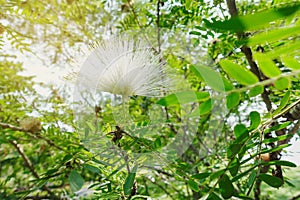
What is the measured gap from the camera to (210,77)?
0.20 m

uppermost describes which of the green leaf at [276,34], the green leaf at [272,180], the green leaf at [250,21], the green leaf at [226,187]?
the green leaf at [250,21]

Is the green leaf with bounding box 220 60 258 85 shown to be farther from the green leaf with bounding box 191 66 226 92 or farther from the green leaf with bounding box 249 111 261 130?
the green leaf with bounding box 249 111 261 130

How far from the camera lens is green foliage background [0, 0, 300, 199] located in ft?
0.67

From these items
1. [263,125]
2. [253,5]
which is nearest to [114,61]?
[263,125]

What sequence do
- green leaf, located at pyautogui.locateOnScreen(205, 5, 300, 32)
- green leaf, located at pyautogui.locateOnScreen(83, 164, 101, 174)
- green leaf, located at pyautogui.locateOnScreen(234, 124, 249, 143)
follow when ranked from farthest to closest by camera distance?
green leaf, located at pyautogui.locateOnScreen(83, 164, 101, 174), green leaf, located at pyautogui.locateOnScreen(234, 124, 249, 143), green leaf, located at pyautogui.locateOnScreen(205, 5, 300, 32)

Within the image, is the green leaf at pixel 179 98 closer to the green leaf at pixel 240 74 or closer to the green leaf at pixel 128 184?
the green leaf at pixel 240 74

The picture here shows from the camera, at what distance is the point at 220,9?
62cm

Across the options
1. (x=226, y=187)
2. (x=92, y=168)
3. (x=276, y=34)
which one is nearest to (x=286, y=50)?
(x=276, y=34)

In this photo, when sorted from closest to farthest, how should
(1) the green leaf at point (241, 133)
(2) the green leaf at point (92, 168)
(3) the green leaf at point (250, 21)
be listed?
(3) the green leaf at point (250, 21) < (1) the green leaf at point (241, 133) < (2) the green leaf at point (92, 168)

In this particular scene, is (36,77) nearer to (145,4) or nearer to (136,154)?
(145,4)

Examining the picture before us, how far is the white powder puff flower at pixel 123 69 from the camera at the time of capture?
37cm

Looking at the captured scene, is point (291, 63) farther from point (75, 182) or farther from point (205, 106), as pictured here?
point (75, 182)

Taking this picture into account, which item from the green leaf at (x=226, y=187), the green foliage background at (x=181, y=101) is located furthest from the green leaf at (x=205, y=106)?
the green leaf at (x=226, y=187)

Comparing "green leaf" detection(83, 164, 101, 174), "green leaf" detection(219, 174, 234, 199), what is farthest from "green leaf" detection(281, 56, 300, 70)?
"green leaf" detection(83, 164, 101, 174)
